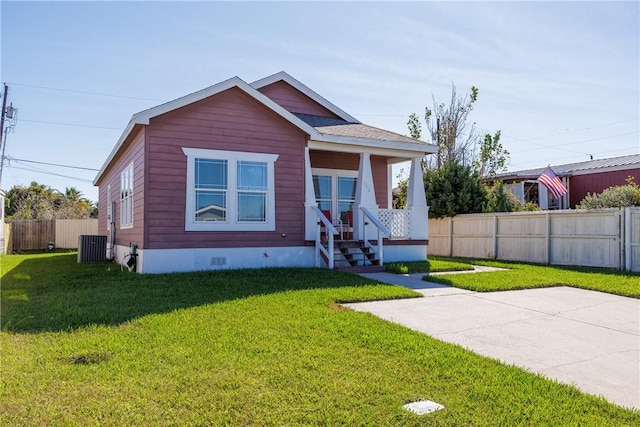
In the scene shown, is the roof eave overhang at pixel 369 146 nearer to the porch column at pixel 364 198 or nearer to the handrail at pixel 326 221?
the porch column at pixel 364 198

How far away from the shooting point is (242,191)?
35.1 ft

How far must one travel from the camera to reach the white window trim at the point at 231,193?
10.1 metres

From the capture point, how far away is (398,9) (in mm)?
9328

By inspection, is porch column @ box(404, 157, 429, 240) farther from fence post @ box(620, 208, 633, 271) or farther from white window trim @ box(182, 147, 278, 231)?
fence post @ box(620, 208, 633, 271)

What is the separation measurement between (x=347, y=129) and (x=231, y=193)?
4.20 meters

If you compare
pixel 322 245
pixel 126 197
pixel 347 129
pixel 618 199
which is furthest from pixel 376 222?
pixel 618 199

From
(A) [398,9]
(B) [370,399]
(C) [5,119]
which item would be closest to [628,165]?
(A) [398,9]

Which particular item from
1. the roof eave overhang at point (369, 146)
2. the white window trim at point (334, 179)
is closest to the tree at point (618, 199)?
the roof eave overhang at point (369, 146)

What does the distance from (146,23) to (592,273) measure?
11899 millimetres

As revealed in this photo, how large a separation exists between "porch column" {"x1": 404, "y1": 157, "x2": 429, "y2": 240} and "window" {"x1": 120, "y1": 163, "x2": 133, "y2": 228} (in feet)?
24.8

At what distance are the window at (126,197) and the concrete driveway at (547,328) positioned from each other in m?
7.36

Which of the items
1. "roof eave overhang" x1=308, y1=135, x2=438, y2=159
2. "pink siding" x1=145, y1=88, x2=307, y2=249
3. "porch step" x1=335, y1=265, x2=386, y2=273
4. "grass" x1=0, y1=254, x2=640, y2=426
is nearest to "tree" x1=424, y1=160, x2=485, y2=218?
"roof eave overhang" x1=308, y1=135, x2=438, y2=159

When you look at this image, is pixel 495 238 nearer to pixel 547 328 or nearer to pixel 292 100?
pixel 292 100

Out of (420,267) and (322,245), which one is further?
(322,245)
